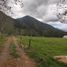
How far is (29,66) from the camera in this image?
75.0 feet

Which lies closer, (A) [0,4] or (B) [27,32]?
(A) [0,4]

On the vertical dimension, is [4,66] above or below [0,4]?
below

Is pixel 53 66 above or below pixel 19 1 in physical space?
below

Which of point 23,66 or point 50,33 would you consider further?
point 50,33

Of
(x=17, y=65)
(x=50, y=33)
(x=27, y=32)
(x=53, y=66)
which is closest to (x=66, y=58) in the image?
(x=53, y=66)

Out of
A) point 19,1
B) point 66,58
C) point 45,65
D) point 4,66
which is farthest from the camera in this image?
point 19,1

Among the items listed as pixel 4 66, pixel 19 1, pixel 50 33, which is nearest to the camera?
pixel 4 66

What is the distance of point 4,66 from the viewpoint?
22203mm

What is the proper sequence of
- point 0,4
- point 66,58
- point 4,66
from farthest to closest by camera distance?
point 0,4
point 66,58
point 4,66

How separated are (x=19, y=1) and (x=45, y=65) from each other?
16193mm

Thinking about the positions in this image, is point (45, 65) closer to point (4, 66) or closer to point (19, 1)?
point (4, 66)

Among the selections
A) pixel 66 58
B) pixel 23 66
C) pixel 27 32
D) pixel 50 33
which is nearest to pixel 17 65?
pixel 23 66

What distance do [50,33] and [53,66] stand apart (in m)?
177

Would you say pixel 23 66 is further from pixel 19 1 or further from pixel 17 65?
pixel 19 1
